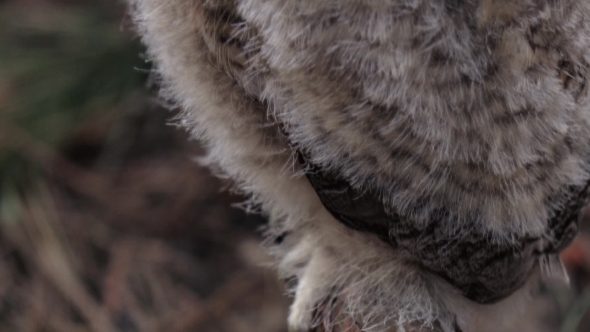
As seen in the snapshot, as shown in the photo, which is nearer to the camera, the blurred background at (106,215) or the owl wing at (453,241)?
the owl wing at (453,241)

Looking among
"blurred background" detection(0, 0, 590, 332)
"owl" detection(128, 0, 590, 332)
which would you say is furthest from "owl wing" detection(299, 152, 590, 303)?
"blurred background" detection(0, 0, 590, 332)

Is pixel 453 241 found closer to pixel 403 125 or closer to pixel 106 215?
pixel 403 125

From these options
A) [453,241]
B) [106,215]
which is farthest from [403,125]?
[106,215]

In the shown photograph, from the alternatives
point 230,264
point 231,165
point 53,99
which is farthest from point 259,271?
point 231,165

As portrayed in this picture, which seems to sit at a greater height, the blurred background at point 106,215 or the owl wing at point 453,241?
the owl wing at point 453,241

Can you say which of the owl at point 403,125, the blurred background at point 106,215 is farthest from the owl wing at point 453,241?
the blurred background at point 106,215

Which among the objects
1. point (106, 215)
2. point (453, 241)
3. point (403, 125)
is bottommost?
point (106, 215)

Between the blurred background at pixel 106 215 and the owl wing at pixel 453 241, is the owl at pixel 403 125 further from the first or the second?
the blurred background at pixel 106 215
